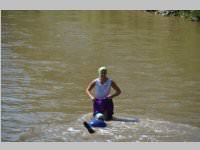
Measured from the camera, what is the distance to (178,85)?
15.8 m

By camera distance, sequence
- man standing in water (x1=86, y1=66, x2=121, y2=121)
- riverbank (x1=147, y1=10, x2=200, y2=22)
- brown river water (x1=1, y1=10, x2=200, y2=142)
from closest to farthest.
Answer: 1. brown river water (x1=1, y1=10, x2=200, y2=142)
2. man standing in water (x1=86, y1=66, x2=121, y2=121)
3. riverbank (x1=147, y1=10, x2=200, y2=22)

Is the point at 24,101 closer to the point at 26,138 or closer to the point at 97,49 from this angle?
the point at 26,138

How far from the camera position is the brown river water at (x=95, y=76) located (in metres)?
10.9

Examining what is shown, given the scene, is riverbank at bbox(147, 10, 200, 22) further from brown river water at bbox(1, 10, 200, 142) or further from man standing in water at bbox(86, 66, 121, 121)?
man standing in water at bbox(86, 66, 121, 121)

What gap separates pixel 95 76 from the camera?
55.0 feet

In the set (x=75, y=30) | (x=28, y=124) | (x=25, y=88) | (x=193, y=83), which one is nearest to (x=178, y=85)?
(x=193, y=83)

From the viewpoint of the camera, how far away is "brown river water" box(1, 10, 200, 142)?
35.7 feet

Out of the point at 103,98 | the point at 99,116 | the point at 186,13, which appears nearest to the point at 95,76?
the point at 103,98

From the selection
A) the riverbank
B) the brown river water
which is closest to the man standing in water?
the brown river water

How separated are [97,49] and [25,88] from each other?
7948mm

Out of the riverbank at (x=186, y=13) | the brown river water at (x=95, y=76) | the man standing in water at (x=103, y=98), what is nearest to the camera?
the brown river water at (x=95, y=76)

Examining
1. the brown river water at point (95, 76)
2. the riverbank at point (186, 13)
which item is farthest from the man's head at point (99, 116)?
the riverbank at point (186, 13)

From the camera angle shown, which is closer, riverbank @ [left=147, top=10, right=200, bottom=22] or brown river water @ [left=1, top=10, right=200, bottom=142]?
brown river water @ [left=1, top=10, right=200, bottom=142]

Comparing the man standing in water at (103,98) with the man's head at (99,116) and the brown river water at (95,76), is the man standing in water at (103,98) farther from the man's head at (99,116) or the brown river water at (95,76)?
the brown river water at (95,76)
